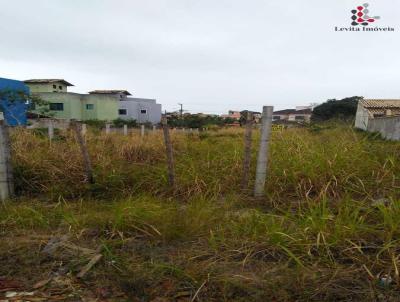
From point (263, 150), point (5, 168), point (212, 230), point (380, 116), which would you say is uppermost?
point (380, 116)

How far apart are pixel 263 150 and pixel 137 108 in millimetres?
37662

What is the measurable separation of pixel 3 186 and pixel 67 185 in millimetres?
706

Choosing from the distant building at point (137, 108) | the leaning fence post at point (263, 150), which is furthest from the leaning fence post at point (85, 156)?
the distant building at point (137, 108)

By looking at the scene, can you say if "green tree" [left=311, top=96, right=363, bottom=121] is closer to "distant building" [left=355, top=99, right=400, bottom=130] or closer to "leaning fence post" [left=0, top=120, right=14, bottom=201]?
"distant building" [left=355, top=99, right=400, bottom=130]

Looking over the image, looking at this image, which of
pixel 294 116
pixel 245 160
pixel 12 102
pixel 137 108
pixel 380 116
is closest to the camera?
pixel 245 160

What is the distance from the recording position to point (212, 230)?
2.41 m

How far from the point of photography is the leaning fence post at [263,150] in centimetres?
321

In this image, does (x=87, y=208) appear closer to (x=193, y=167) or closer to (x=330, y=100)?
(x=193, y=167)

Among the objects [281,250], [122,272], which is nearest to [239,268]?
[281,250]

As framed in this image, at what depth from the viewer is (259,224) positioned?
2.41 m

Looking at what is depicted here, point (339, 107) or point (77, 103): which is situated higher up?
point (339, 107)

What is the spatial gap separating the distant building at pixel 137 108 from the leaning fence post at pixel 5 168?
3605 cm

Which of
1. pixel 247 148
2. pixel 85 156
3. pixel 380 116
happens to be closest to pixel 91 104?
pixel 380 116

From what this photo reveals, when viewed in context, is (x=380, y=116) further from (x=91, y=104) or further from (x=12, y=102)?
(x=91, y=104)
